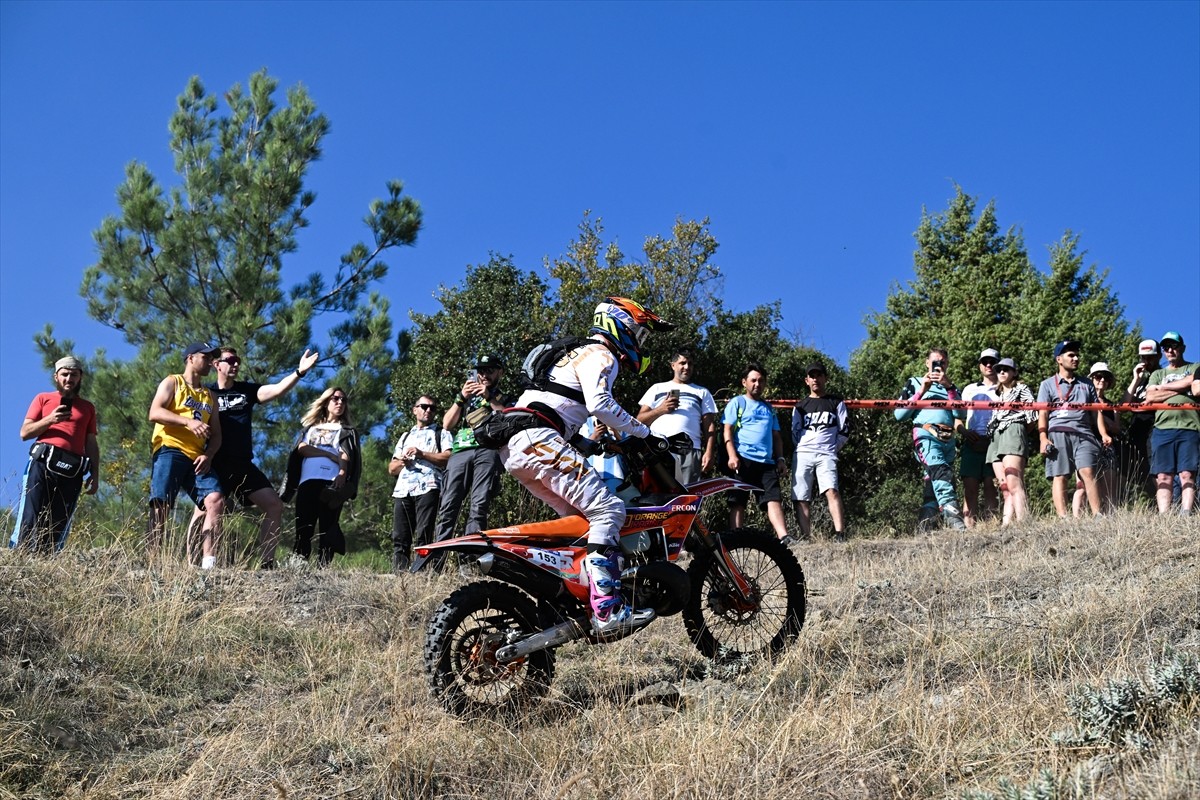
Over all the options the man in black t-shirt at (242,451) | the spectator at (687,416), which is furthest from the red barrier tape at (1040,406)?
the man in black t-shirt at (242,451)

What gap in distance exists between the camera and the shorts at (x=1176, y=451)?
10352mm

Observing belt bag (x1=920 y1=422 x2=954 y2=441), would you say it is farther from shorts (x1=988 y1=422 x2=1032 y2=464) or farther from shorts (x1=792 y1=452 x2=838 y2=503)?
shorts (x1=792 y1=452 x2=838 y2=503)

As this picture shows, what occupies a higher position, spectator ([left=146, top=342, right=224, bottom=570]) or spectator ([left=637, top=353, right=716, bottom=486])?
spectator ([left=637, top=353, right=716, bottom=486])

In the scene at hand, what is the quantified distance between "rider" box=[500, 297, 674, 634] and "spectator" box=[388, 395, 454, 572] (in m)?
4.07

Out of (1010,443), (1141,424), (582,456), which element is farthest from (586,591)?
(1141,424)

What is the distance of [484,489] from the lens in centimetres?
980

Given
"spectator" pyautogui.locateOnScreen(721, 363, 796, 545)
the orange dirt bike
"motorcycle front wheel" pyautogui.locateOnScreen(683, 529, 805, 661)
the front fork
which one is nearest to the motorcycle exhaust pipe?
the orange dirt bike

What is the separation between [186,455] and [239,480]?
47cm

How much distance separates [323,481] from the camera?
10039 mm

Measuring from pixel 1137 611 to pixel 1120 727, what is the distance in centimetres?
198

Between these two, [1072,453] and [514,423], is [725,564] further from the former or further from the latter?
[1072,453]

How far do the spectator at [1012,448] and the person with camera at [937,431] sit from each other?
0.38 m

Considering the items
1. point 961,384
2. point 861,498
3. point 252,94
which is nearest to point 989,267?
point 961,384

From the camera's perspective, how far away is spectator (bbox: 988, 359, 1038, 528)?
10977 millimetres
